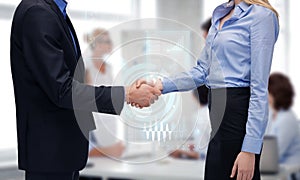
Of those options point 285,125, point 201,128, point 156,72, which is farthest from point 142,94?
point 285,125

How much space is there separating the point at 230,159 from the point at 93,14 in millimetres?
3198

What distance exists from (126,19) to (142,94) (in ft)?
11.4

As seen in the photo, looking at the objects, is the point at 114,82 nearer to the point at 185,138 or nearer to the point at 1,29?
the point at 185,138

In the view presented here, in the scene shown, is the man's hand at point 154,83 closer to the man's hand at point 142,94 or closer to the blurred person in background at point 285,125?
the man's hand at point 142,94

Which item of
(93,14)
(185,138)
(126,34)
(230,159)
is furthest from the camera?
(93,14)

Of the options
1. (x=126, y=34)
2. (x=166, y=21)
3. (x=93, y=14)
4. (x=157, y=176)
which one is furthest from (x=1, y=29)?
(x=166, y=21)

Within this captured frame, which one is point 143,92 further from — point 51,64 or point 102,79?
point 51,64

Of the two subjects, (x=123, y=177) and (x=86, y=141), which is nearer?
(x=86, y=141)

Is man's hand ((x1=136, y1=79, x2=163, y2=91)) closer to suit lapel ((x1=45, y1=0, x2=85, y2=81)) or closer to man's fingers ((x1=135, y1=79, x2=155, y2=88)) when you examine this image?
man's fingers ((x1=135, y1=79, x2=155, y2=88))

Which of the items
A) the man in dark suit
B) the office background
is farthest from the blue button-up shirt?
the office background

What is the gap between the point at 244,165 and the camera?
5.22ft

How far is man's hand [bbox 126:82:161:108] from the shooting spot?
1.73 meters

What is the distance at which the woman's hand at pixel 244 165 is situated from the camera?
159cm

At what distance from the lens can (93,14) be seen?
4668mm
